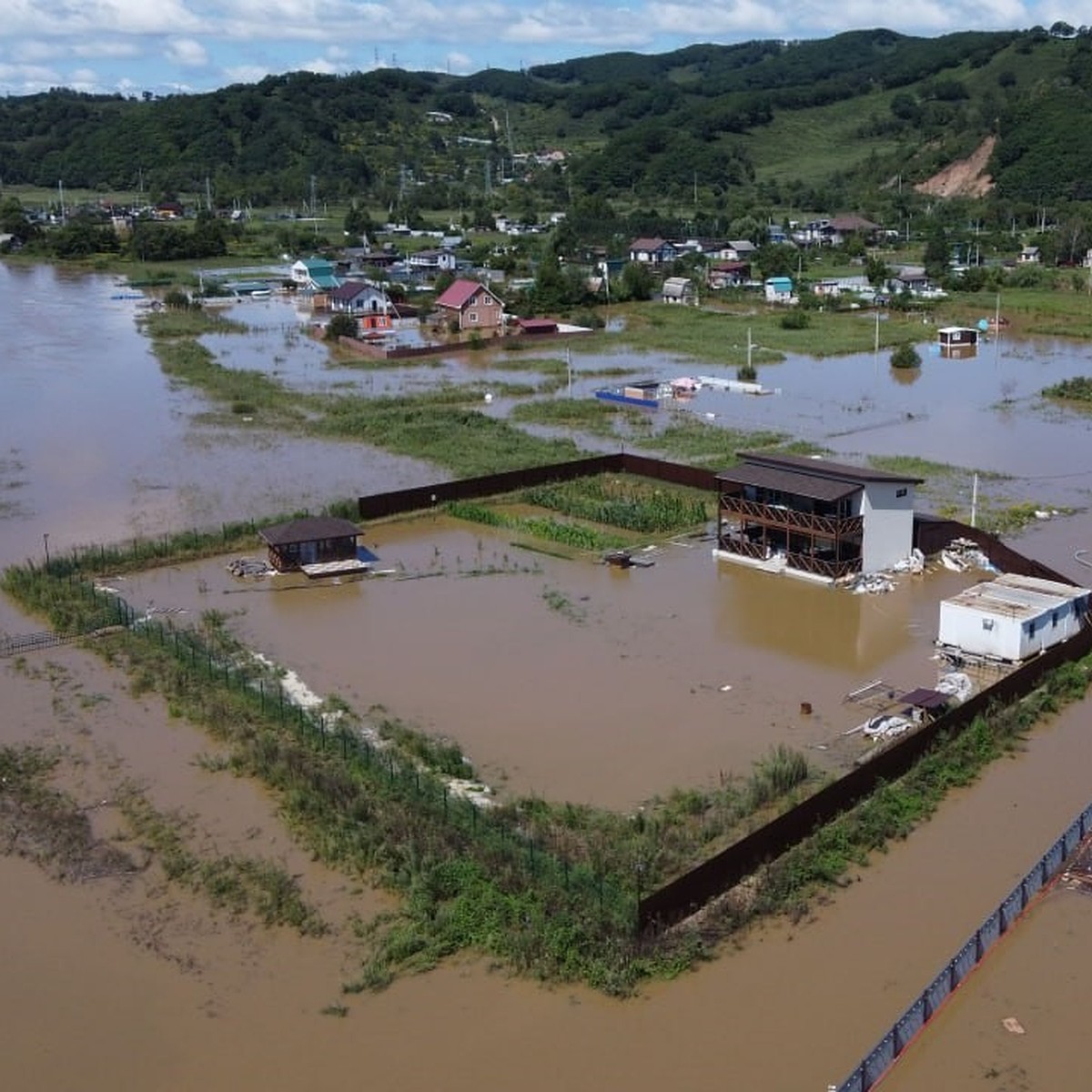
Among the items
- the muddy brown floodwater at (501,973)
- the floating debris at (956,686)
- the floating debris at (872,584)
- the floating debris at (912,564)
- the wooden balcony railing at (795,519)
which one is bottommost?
the muddy brown floodwater at (501,973)

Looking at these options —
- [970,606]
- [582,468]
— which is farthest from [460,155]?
[970,606]

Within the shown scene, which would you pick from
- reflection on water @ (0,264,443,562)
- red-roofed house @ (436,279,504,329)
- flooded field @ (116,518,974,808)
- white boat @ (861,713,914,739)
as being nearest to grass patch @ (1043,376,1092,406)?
flooded field @ (116,518,974,808)

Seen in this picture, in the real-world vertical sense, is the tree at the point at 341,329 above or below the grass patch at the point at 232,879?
above

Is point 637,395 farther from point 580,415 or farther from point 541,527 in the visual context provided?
point 541,527

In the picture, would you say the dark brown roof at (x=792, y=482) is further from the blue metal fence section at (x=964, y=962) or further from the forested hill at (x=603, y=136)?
the forested hill at (x=603, y=136)

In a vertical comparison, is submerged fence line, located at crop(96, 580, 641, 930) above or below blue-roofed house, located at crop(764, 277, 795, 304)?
below

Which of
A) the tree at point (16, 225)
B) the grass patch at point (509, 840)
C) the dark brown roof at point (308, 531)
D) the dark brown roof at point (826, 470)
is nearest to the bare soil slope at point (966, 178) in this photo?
the tree at point (16, 225)

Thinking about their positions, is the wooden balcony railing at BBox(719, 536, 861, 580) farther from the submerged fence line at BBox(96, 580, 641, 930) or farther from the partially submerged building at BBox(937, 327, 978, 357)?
the partially submerged building at BBox(937, 327, 978, 357)

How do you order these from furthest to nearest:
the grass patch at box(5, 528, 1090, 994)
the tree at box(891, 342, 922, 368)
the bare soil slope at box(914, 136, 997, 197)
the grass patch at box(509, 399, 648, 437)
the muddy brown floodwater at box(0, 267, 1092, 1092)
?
the bare soil slope at box(914, 136, 997, 197), the tree at box(891, 342, 922, 368), the grass patch at box(509, 399, 648, 437), the grass patch at box(5, 528, 1090, 994), the muddy brown floodwater at box(0, 267, 1092, 1092)
